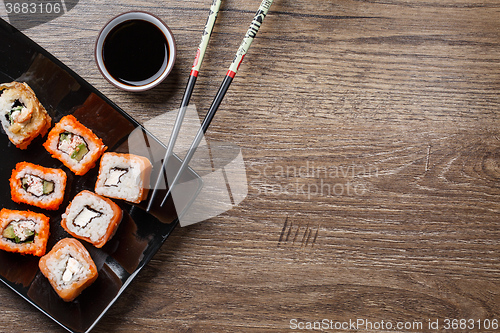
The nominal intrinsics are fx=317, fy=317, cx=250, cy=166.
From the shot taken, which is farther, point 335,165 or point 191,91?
point 335,165

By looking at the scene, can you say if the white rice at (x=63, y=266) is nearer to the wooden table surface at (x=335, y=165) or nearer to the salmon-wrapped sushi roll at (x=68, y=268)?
the salmon-wrapped sushi roll at (x=68, y=268)

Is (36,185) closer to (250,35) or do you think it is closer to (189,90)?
(189,90)

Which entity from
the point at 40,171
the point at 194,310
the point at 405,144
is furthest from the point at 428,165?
the point at 40,171

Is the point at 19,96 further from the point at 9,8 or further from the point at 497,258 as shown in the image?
the point at 497,258

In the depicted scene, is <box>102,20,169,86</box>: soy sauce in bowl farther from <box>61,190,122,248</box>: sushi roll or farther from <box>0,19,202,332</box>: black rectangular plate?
<box>61,190,122,248</box>: sushi roll

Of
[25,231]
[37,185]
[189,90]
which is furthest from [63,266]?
[189,90]

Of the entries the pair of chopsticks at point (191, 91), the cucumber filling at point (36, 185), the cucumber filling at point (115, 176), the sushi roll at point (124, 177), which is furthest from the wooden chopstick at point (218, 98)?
the cucumber filling at point (36, 185)
